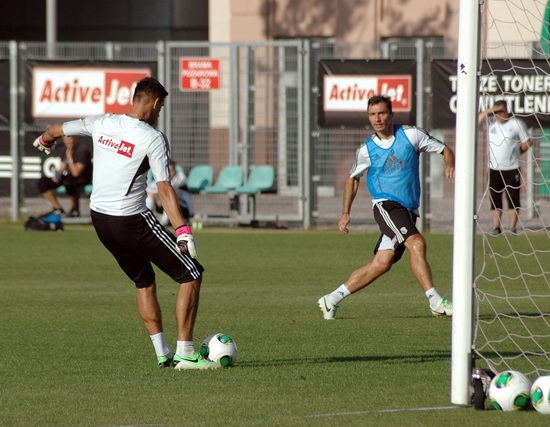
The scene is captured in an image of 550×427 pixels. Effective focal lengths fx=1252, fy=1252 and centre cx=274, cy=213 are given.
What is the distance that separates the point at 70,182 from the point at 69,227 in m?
0.84

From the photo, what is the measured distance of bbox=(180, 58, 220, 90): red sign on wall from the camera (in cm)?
2256

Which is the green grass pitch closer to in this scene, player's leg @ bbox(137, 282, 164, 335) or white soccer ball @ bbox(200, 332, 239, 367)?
white soccer ball @ bbox(200, 332, 239, 367)

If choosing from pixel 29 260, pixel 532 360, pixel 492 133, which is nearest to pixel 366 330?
pixel 532 360

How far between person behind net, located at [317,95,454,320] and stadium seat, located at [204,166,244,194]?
1083cm

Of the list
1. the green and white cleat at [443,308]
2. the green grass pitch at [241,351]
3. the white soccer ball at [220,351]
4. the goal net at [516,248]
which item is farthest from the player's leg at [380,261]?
the white soccer ball at [220,351]

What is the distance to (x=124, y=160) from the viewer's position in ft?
28.4

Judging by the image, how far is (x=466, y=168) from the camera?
287 inches

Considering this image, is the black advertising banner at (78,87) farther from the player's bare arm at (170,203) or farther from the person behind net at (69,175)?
the player's bare arm at (170,203)

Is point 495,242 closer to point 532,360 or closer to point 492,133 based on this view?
point 492,133

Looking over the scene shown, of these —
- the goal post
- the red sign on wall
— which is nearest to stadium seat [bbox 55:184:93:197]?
the red sign on wall

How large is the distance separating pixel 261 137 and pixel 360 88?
241cm

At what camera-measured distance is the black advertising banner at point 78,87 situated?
22.9 m

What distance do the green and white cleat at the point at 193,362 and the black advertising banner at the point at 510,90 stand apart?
12.4 metres

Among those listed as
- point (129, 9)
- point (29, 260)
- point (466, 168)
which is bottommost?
point (29, 260)
